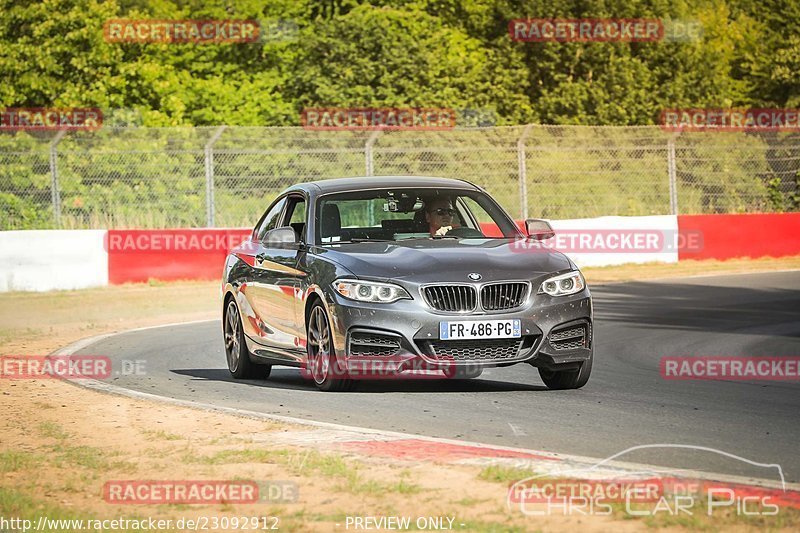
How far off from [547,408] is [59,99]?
31844 millimetres

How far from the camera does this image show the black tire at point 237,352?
40.9 ft

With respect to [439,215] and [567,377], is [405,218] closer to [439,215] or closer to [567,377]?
[439,215]

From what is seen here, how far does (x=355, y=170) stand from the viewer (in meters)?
28.5

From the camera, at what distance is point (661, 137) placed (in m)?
30.1

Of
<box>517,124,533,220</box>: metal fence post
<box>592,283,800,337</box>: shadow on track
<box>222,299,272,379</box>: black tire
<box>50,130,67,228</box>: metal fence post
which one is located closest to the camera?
<box>222,299,272,379</box>: black tire

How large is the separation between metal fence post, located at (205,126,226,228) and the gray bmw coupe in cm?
1483

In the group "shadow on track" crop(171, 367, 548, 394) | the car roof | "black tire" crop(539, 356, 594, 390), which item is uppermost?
the car roof

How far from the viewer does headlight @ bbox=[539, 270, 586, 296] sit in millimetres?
10234

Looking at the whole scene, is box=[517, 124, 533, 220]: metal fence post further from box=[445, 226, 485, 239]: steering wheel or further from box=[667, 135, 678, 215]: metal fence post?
box=[445, 226, 485, 239]: steering wheel

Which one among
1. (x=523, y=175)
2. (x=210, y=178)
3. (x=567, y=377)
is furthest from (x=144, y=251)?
(x=567, y=377)

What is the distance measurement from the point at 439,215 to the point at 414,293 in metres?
1.60

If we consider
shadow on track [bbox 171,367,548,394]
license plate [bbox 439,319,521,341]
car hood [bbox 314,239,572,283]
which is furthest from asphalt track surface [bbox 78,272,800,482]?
car hood [bbox 314,239,572,283]

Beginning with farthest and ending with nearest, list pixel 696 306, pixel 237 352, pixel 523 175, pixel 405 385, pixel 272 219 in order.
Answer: pixel 523 175 < pixel 696 306 < pixel 272 219 < pixel 237 352 < pixel 405 385

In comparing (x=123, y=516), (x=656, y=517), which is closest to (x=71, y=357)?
(x=123, y=516)
